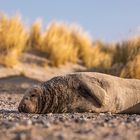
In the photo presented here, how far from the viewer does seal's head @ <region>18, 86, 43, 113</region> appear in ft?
24.3

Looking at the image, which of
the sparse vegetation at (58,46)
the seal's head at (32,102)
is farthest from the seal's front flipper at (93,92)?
the sparse vegetation at (58,46)

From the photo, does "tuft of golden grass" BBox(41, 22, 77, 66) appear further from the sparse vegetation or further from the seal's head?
the seal's head

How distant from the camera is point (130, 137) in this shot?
482 cm

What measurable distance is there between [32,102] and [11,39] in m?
10.3

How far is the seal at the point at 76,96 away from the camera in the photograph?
743cm

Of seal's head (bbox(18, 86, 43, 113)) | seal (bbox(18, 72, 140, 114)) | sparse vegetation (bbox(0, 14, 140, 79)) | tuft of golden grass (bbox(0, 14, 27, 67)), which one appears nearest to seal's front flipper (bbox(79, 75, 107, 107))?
seal (bbox(18, 72, 140, 114))

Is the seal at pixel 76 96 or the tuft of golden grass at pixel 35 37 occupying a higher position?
the seal at pixel 76 96

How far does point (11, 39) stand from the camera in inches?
691

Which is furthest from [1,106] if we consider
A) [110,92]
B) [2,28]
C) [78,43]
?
[78,43]

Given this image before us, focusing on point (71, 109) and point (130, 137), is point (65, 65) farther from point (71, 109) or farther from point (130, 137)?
point (130, 137)

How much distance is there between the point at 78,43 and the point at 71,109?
14.4 meters

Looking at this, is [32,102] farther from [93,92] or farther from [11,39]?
[11,39]

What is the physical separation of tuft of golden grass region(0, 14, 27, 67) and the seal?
309 inches

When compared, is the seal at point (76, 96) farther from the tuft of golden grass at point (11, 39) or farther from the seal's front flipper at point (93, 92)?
the tuft of golden grass at point (11, 39)
